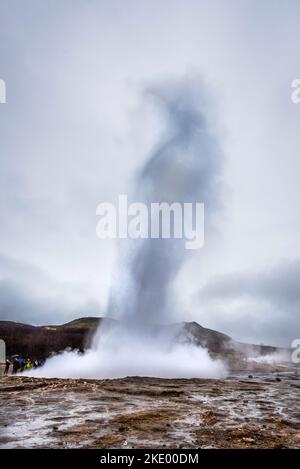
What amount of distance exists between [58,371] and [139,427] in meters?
25.4

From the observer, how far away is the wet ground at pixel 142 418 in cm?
955

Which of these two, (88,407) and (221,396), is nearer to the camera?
(88,407)

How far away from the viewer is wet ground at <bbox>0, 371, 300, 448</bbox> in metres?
9.55

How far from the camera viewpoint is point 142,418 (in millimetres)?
12617

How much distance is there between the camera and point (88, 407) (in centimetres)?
1491

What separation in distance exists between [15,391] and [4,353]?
40.6m

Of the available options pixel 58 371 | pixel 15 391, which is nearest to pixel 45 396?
pixel 15 391

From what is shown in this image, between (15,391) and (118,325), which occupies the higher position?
(118,325)

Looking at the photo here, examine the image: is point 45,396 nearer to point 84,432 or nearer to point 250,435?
point 84,432

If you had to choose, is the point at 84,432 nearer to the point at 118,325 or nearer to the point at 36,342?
the point at 118,325
